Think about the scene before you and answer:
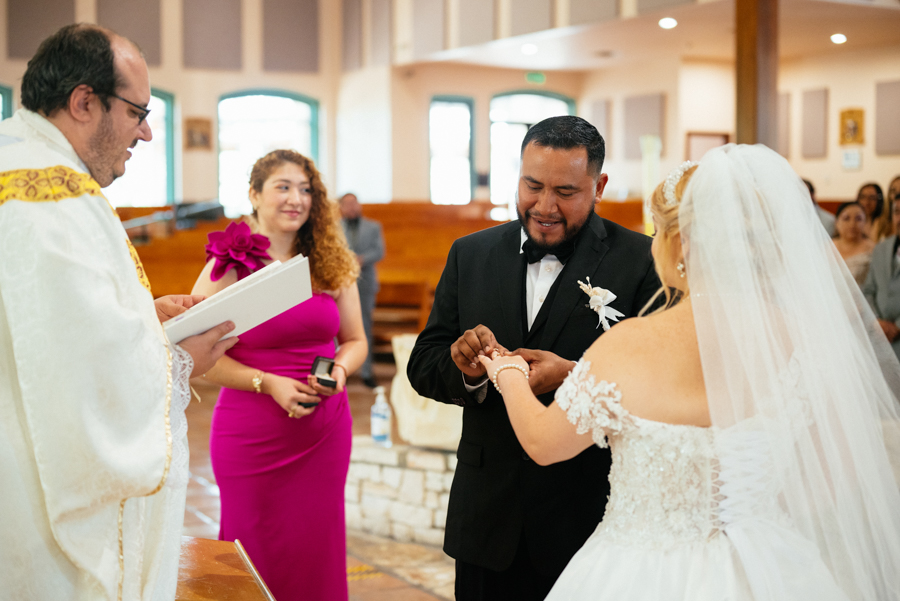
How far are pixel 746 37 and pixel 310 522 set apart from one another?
7404 mm

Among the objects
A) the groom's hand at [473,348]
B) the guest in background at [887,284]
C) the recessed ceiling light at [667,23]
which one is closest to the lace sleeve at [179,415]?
the groom's hand at [473,348]

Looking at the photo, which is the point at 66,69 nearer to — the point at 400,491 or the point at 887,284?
the point at 400,491

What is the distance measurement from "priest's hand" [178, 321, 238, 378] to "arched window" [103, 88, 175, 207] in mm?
13730

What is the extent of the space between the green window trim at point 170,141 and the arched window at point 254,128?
836 mm

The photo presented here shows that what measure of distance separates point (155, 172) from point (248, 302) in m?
14.0

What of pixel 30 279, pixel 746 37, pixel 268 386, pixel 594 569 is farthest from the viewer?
pixel 746 37

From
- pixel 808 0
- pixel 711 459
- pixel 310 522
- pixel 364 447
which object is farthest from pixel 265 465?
pixel 808 0

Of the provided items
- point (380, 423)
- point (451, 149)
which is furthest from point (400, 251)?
point (380, 423)

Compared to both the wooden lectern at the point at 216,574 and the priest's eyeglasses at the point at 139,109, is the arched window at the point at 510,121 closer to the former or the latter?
the wooden lectern at the point at 216,574

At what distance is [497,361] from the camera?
68.4 inches

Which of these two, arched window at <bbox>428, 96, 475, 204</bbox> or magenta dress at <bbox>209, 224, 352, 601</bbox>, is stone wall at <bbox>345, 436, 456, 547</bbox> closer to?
magenta dress at <bbox>209, 224, 352, 601</bbox>

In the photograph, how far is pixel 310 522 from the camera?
2693 millimetres

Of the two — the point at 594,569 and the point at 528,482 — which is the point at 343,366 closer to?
the point at 528,482

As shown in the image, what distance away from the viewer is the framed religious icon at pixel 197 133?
14594 millimetres
